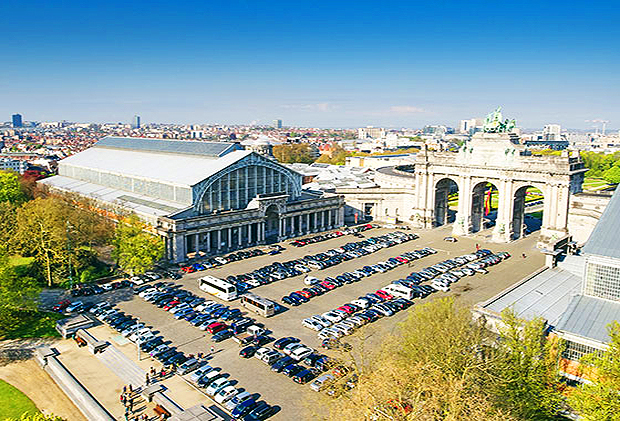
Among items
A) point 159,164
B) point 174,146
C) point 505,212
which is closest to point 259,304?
point 159,164

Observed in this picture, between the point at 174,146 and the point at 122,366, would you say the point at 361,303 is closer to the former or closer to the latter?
the point at 122,366

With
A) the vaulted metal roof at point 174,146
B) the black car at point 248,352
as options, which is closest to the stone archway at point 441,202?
the vaulted metal roof at point 174,146

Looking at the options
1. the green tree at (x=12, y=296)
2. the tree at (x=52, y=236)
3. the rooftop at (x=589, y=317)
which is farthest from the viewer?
the tree at (x=52, y=236)

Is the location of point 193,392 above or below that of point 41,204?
below

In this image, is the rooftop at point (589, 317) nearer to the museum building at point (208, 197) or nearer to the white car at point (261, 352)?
the white car at point (261, 352)

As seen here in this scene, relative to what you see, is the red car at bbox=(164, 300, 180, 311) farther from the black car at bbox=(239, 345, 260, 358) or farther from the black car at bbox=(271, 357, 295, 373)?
the black car at bbox=(271, 357, 295, 373)

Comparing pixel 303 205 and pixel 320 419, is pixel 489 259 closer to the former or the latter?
pixel 303 205

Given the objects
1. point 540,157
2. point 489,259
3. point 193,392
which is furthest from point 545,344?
point 540,157
